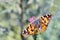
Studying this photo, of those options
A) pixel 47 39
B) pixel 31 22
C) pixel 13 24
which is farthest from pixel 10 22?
pixel 47 39

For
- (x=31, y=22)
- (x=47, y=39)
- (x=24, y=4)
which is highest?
(x=24, y=4)

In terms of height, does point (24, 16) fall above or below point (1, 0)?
below

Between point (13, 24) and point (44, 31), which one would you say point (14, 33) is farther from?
point (44, 31)
